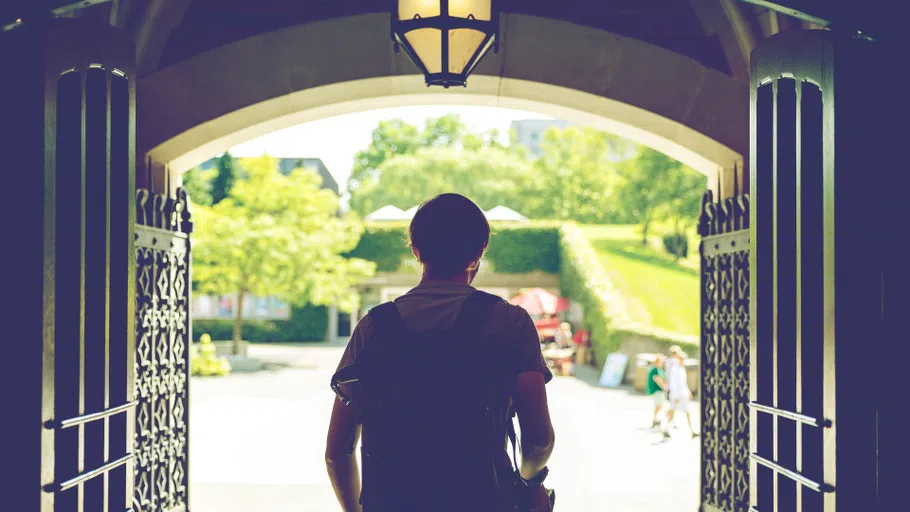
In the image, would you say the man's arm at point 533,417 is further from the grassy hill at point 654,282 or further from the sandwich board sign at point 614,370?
the grassy hill at point 654,282

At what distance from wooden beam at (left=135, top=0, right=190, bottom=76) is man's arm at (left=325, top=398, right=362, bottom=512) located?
406 cm

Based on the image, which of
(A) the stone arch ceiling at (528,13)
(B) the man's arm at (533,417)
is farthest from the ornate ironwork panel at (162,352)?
(B) the man's arm at (533,417)

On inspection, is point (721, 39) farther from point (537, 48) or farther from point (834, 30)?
point (834, 30)

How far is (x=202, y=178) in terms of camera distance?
46.6 meters

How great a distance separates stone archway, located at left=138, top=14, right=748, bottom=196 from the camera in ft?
20.0

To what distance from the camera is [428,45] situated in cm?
442

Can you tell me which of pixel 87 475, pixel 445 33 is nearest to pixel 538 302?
pixel 445 33

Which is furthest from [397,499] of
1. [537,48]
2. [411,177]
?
[411,177]

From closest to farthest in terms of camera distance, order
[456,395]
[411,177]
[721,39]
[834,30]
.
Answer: [456,395], [834,30], [721,39], [411,177]

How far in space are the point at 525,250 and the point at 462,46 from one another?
26.1 metres

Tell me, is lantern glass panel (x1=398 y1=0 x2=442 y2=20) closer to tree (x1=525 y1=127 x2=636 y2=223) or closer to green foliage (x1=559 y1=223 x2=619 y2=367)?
green foliage (x1=559 y1=223 x2=619 y2=367)

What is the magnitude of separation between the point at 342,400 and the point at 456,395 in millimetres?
311

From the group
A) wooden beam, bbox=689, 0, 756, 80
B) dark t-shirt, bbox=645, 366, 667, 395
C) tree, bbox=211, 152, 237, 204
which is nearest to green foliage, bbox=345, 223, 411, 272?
tree, bbox=211, 152, 237, 204

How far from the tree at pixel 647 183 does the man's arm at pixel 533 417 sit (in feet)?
140
